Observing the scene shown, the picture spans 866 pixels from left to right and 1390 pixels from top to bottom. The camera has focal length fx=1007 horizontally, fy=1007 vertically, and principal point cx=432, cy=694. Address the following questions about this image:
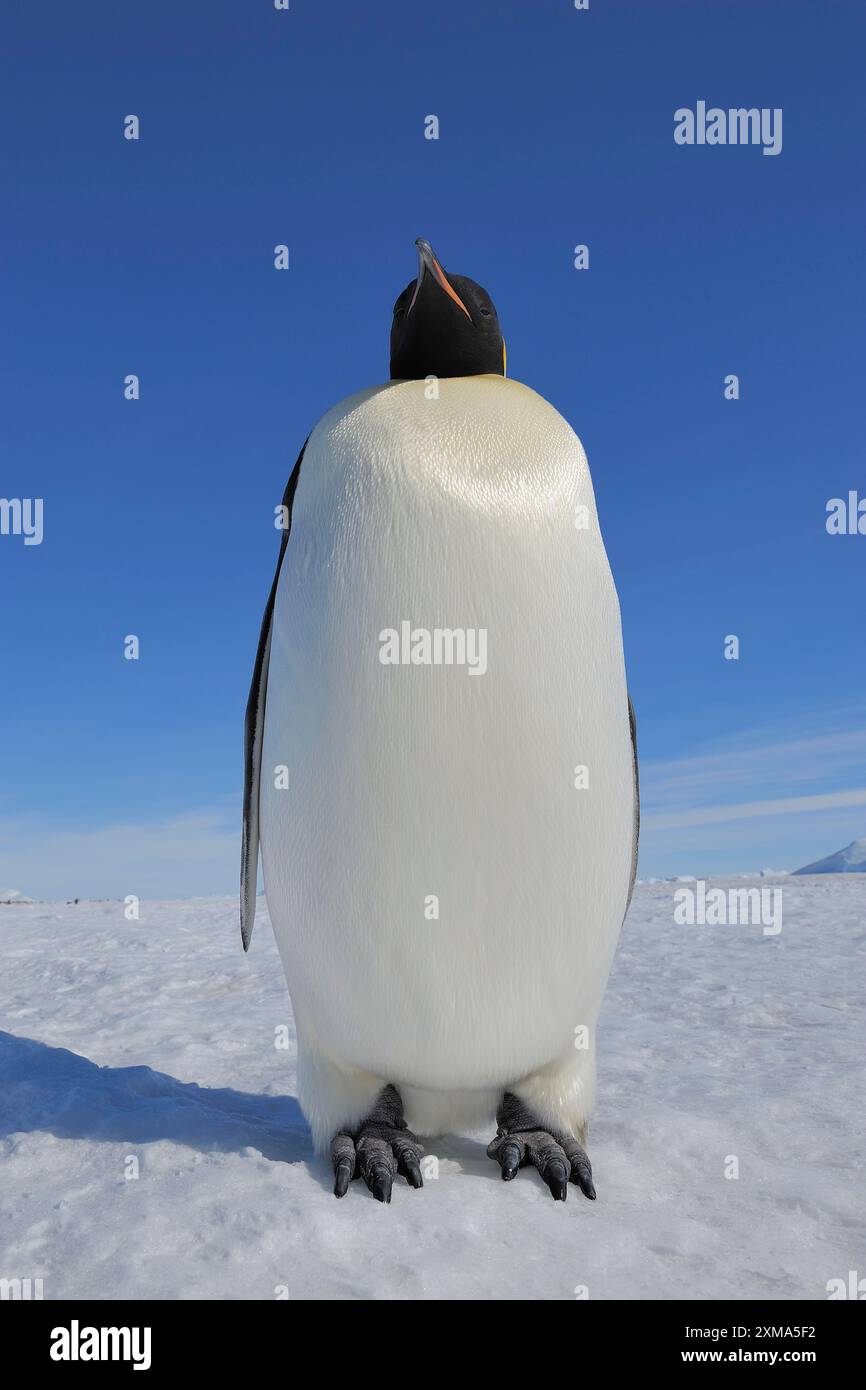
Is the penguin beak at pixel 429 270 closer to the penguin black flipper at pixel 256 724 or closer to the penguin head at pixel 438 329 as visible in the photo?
the penguin head at pixel 438 329

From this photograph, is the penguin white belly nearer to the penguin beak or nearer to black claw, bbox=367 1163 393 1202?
black claw, bbox=367 1163 393 1202

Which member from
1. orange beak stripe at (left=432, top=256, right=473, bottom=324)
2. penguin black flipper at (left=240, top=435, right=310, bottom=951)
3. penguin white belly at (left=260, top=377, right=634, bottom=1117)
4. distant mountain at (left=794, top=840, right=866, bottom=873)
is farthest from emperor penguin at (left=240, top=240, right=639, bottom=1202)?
distant mountain at (left=794, top=840, right=866, bottom=873)

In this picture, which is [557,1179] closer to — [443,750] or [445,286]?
[443,750]

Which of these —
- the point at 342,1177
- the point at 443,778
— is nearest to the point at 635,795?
the point at 443,778

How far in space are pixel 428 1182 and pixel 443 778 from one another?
1.15 metres

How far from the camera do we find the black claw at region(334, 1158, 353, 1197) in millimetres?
2660

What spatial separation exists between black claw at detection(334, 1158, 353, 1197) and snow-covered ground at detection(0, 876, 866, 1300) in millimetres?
33

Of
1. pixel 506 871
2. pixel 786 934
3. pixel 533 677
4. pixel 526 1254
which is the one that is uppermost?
pixel 533 677

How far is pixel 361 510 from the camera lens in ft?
9.05

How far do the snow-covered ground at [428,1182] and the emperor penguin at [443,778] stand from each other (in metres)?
0.22

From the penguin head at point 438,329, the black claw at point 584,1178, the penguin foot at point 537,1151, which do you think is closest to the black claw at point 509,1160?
the penguin foot at point 537,1151

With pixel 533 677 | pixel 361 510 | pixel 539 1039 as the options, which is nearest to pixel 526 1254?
pixel 539 1039
